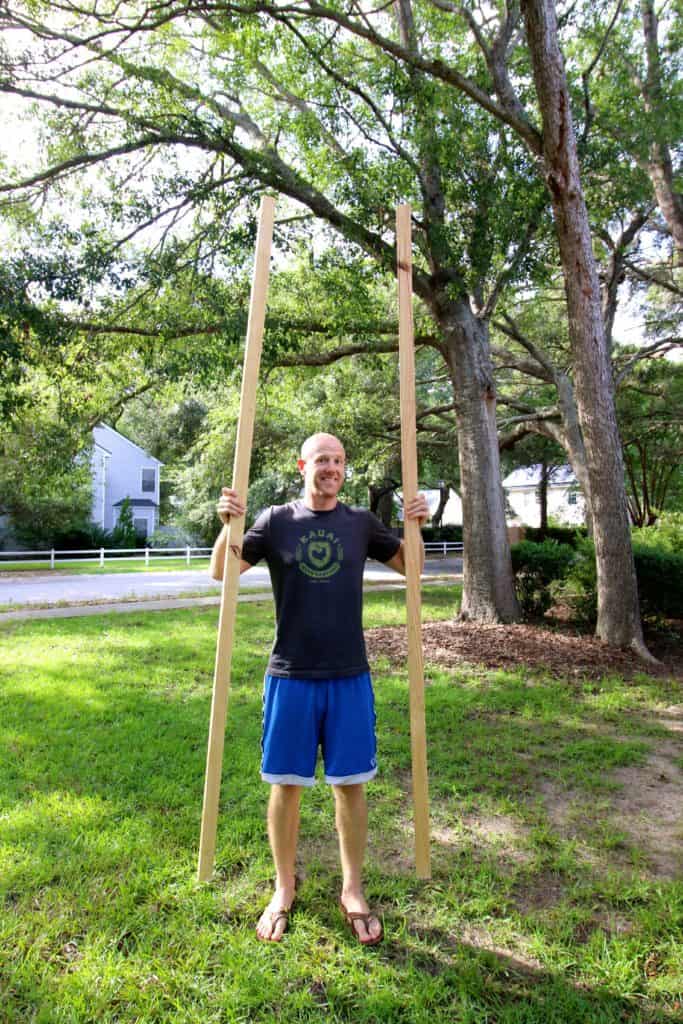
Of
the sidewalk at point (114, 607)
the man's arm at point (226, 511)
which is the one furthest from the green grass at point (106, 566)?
the man's arm at point (226, 511)

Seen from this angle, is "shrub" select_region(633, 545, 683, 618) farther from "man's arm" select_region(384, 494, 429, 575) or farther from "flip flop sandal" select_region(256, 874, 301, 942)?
"flip flop sandal" select_region(256, 874, 301, 942)

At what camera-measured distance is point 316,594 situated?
259cm

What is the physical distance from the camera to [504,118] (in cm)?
652

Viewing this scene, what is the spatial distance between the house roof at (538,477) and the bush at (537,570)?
49.6 ft

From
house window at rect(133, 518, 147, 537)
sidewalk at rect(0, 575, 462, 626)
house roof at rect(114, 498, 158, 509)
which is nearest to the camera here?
sidewalk at rect(0, 575, 462, 626)

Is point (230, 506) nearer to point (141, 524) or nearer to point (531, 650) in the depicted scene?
point (531, 650)

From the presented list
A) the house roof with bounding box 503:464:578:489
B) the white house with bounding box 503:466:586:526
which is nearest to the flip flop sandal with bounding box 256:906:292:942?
the house roof with bounding box 503:464:578:489

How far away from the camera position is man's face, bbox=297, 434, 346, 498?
2.68 metres

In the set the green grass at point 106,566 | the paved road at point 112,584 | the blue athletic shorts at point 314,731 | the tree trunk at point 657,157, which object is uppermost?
the tree trunk at point 657,157

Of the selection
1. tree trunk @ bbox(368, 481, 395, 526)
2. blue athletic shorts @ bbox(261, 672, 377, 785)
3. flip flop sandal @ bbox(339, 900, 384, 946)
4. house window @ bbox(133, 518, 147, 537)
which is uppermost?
tree trunk @ bbox(368, 481, 395, 526)

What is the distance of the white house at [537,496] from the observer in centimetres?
3123

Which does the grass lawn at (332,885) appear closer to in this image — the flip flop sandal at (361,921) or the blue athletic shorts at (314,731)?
the flip flop sandal at (361,921)

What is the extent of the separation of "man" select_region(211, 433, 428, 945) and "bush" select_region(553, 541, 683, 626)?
21.6 ft

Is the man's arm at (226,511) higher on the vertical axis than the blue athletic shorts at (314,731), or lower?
higher
